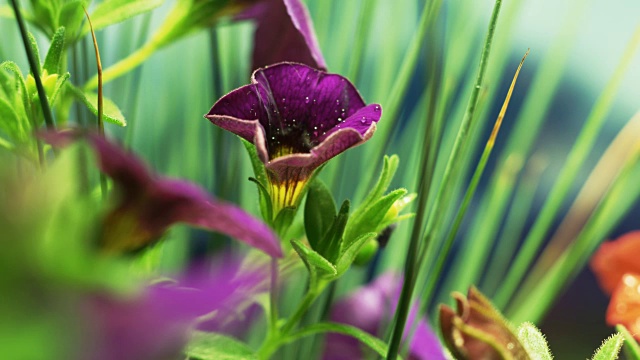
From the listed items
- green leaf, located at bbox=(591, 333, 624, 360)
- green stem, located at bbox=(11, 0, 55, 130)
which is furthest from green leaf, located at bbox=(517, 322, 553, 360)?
green stem, located at bbox=(11, 0, 55, 130)

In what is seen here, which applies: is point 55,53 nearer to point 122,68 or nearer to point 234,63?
point 122,68

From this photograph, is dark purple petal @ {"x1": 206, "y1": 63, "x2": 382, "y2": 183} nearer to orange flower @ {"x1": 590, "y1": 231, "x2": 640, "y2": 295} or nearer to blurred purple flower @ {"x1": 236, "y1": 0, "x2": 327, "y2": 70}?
blurred purple flower @ {"x1": 236, "y1": 0, "x2": 327, "y2": 70}

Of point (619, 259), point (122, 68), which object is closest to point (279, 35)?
point (122, 68)

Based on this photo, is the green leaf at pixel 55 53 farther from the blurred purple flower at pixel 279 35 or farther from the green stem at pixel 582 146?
the green stem at pixel 582 146

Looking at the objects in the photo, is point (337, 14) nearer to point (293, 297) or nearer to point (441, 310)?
point (293, 297)

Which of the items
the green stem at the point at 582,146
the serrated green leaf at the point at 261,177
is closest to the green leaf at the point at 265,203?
the serrated green leaf at the point at 261,177
